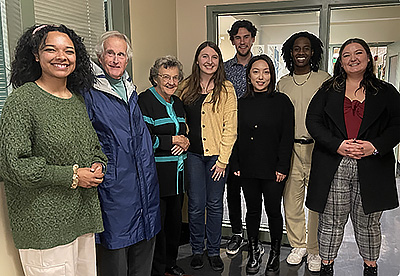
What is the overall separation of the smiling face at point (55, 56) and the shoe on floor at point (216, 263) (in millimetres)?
1779

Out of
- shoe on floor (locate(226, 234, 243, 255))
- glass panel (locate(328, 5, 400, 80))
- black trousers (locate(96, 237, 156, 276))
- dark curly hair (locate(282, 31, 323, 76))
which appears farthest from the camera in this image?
glass panel (locate(328, 5, 400, 80))

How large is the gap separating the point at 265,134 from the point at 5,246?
161cm

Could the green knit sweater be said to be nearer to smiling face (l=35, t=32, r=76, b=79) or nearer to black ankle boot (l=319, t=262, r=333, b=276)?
smiling face (l=35, t=32, r=76, b=79)

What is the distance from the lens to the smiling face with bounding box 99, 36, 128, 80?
1.85m

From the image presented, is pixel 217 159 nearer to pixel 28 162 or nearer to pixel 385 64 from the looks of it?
pixel 28 162

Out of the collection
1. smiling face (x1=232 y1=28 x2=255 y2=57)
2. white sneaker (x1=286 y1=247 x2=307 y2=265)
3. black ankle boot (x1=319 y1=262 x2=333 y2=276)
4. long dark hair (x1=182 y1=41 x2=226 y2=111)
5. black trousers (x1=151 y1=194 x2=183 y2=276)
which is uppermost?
smiling face (x1=232 y1=28 x2=255 y2=57)

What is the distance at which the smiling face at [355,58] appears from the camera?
2105 mm

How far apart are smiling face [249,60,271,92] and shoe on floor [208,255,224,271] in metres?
1.30

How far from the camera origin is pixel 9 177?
54.6 inches

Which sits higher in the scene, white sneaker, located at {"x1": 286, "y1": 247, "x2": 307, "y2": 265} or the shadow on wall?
the shadow on wall

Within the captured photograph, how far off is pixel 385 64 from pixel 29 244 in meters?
3.53

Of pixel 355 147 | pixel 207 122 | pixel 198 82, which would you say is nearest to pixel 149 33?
pixel 198 82

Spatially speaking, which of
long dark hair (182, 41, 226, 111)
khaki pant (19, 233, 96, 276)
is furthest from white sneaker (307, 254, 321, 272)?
khaki pant (19, 233, 96, 276)

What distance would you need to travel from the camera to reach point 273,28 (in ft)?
10.5
